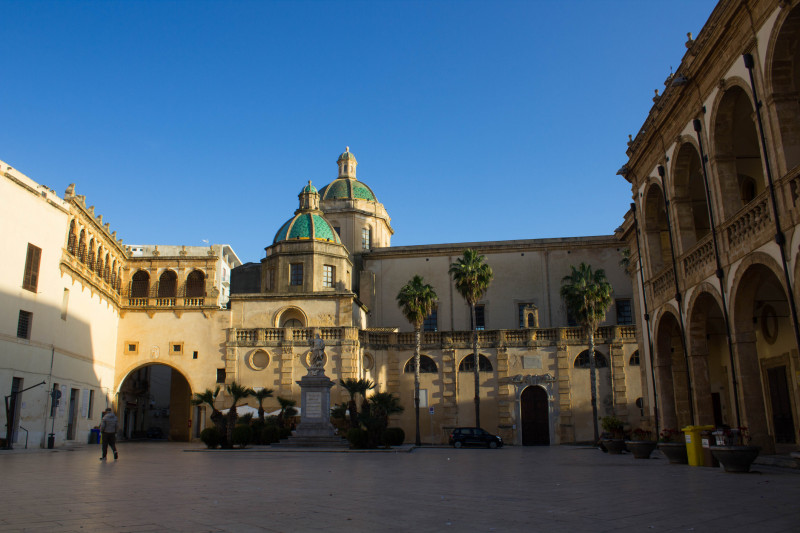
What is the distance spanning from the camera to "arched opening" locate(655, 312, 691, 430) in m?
22.0

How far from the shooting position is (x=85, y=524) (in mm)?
7480

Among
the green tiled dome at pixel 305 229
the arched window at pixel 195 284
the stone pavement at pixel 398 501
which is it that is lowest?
the stone pavement at pixel 398 501

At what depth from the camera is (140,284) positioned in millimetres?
48125

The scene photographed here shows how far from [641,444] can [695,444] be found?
4.08 metres

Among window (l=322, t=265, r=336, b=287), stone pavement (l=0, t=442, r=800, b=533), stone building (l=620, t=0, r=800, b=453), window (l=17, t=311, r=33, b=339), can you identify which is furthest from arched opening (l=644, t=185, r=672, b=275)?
window (l=17, t=311, r=33, b=339)

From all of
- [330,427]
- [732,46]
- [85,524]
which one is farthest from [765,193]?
[330,427]

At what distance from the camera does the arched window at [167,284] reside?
47531 mm

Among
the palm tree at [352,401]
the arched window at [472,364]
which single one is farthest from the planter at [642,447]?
the arched window at [472,364]

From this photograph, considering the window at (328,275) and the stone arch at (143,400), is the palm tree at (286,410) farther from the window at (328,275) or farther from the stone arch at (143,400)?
the window at (328,275)

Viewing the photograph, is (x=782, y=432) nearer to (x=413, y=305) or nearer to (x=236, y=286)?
(x=413, y=305)

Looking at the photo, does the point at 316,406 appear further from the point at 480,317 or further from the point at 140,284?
the point at 480,317

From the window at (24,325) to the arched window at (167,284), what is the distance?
15.9 meters

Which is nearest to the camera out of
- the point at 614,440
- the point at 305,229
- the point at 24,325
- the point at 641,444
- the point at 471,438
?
the point at 641,444

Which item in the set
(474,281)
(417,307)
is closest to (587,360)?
(474,281)
